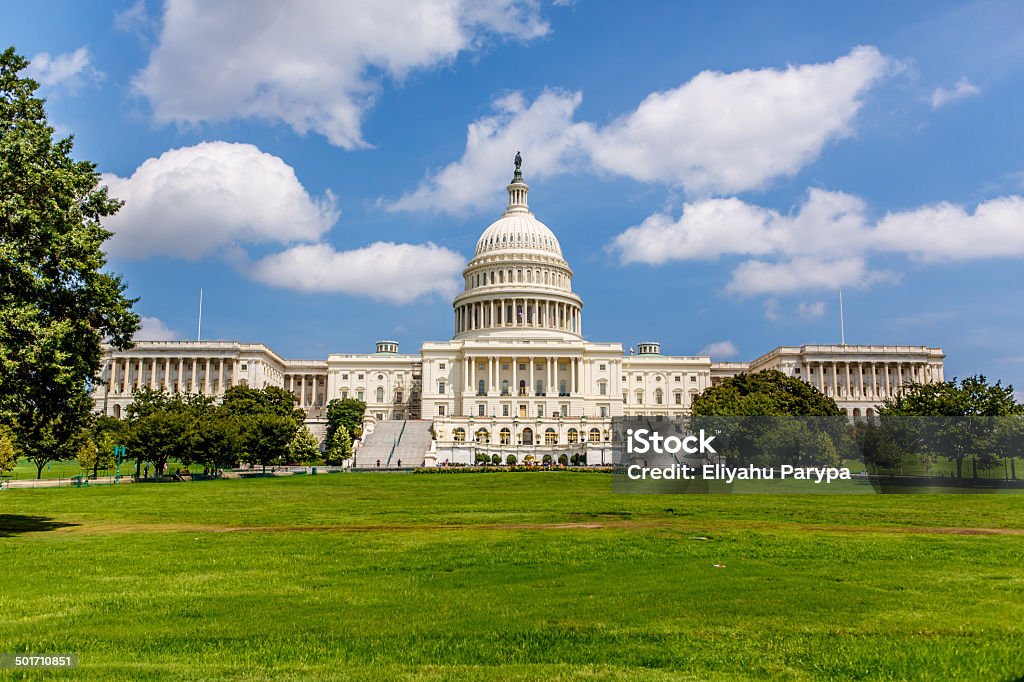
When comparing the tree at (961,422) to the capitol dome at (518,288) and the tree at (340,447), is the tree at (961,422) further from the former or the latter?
the capitol dome at (518,288)

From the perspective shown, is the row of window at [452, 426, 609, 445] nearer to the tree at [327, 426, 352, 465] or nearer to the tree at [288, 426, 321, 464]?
the tree at [327, 426, 352, 465]

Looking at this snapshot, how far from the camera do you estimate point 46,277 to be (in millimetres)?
25094

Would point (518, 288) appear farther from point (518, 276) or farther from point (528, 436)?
point (528, 436)

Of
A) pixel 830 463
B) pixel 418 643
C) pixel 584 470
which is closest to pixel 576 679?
pixel 418 643

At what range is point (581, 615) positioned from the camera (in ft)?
41.8

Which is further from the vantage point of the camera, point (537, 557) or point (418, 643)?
point (537, 557)

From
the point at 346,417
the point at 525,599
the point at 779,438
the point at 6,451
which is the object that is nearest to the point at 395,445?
the point at 346,417

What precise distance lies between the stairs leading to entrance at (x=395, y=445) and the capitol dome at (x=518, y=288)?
34.4 m

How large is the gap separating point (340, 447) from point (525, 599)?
3489 inches

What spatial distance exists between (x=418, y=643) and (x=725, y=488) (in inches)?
1422

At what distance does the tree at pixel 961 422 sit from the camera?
55.0 metres

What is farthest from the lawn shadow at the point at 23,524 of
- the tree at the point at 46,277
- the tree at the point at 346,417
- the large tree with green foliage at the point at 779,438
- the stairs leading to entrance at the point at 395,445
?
the tree at the point at 346,417

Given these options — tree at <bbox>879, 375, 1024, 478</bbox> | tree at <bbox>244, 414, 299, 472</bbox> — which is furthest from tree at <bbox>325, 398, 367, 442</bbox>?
A: tree at <bbox>879, 375, 1024, 478</bbox>

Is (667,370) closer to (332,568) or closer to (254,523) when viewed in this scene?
(254,523)
